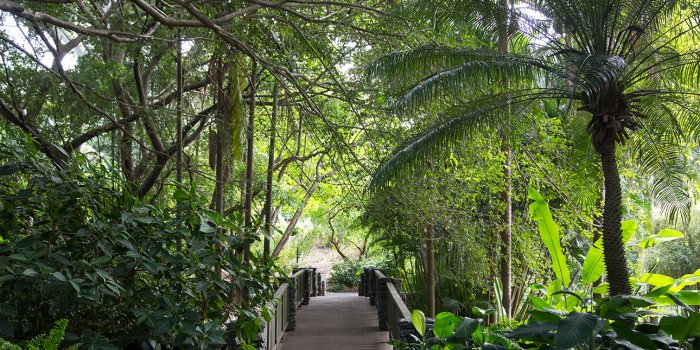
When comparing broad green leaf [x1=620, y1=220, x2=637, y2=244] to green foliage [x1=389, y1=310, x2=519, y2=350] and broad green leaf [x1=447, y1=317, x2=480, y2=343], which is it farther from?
broad green leaf [x1=447, y1=317, x2=480, y2=343]

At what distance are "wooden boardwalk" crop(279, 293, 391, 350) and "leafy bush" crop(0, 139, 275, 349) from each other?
4.81 metres

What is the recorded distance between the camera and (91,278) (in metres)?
3.81

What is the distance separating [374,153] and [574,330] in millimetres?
6694

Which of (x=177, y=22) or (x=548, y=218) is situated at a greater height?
(x=177, y=22)

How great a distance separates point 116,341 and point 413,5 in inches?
223

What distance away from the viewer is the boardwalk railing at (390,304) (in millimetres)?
7168

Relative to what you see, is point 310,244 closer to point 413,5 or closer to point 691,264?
point 691,264

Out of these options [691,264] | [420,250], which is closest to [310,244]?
[691,264]

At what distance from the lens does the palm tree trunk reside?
7.71 meters

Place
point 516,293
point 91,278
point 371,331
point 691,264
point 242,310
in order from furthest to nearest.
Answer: point 691,264 < point 516,293 < point 371,331 < point 242,310 < point 91,278

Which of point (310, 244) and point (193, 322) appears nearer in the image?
point (193, 322)

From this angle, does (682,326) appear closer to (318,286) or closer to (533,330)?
(533,330)

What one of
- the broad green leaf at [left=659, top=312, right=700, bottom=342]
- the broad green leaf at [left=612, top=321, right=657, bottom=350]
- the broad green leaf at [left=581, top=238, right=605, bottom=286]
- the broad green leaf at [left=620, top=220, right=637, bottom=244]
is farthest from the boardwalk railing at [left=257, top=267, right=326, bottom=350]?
the broad green leaf at [left=620, top=220, right=637, bottom=244]

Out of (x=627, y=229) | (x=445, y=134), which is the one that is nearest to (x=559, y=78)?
(x=445, y=134)
